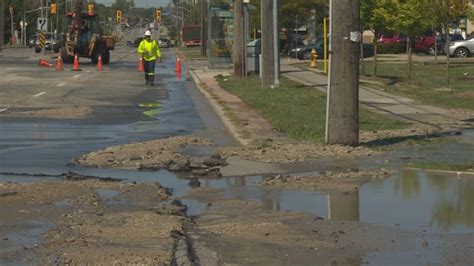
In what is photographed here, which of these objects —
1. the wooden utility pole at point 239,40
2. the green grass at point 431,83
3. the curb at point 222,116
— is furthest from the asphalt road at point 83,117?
the green grass at point 431,83

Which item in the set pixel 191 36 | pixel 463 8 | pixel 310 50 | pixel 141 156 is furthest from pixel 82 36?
pixel 191 36

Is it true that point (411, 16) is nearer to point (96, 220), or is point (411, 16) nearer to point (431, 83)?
point (431, 83)

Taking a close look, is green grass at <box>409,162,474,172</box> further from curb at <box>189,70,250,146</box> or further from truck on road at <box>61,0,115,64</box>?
truck on road at <box>61,0,115,64</box>

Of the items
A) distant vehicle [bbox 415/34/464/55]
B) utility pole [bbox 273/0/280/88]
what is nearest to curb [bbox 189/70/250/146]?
utility pole [bbox 273/0/280/88]

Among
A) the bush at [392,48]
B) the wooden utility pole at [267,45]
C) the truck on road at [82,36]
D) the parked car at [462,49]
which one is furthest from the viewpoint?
the bush at [392,48]

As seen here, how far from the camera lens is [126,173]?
11398 mm

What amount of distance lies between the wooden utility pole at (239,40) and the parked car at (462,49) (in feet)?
72.5

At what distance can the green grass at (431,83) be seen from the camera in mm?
23766

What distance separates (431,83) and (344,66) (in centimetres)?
1911

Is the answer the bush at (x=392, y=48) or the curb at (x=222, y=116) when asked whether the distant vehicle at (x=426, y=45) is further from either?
the curb at (x=222, y=116)

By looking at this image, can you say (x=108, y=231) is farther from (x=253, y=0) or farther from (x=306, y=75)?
(x=253, y=0)

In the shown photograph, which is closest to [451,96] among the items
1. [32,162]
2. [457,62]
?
[32,162]

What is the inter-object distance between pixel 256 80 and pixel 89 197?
22774 mm

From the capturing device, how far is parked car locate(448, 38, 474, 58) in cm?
5194
